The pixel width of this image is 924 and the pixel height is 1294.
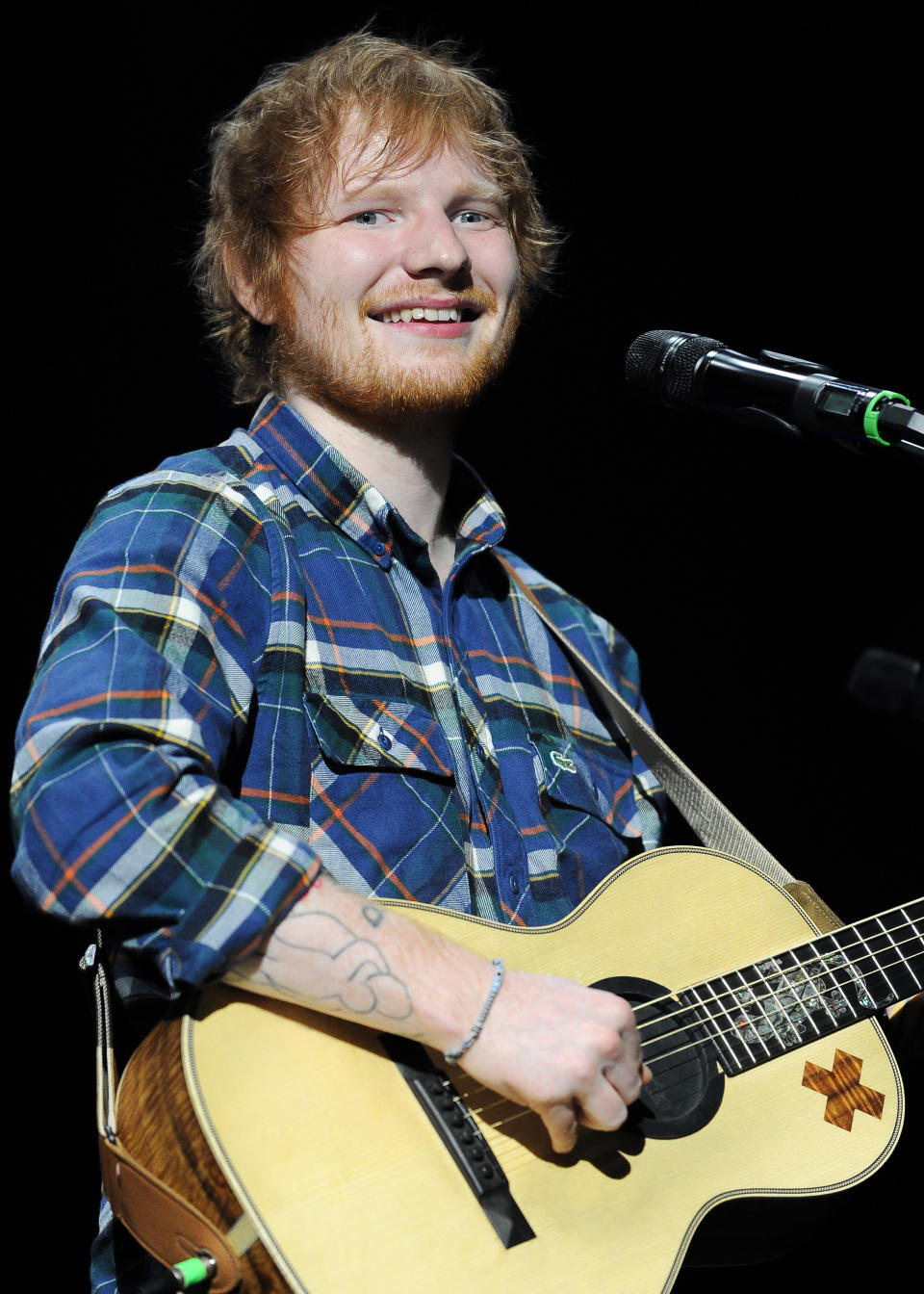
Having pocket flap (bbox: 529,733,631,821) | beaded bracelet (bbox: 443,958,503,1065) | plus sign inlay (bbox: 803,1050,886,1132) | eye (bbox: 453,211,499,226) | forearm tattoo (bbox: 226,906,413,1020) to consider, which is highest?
eye (bbox: 453,211,499,226)

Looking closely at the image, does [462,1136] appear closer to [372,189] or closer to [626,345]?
[372,189]

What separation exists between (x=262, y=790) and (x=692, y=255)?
199cm

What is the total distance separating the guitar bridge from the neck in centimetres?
88

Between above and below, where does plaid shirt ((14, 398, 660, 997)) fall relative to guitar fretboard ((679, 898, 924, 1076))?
above

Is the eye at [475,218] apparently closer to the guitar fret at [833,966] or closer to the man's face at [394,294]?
the man's face at [394,294]

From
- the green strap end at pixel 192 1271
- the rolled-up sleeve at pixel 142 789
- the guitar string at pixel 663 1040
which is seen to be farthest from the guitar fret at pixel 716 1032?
the green strap end at pixel 192 1271

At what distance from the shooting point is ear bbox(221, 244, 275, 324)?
213 cm

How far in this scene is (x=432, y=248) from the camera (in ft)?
6.23

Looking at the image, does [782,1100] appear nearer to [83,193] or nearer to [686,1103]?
[686,1103]

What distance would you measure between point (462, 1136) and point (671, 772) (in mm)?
919

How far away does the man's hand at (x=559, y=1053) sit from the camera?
1.31 meters

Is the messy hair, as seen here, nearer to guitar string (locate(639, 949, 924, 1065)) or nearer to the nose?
the nose

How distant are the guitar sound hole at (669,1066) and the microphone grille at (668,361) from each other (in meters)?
0.80

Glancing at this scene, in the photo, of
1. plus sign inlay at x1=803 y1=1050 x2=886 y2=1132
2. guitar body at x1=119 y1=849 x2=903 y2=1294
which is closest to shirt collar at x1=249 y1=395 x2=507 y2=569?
guitar body at x1=119 y1=849 x2=903 y2=1294
